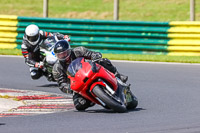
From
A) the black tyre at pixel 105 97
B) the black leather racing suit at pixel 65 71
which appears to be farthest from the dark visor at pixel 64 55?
the black tyre at pixel 105 97

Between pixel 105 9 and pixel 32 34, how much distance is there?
1539 cm

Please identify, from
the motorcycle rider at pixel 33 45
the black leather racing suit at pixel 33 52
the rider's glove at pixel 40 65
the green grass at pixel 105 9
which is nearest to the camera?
the rider's glove at pixel 40 65

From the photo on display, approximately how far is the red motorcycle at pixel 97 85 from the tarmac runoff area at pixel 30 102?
77cm

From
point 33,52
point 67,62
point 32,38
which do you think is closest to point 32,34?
point 32,38

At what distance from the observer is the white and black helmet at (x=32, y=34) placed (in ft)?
42.4

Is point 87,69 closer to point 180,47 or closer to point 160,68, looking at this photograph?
point 160,68

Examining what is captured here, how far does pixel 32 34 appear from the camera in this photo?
42.5 ft

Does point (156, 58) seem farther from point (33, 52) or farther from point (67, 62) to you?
point (67, 62)

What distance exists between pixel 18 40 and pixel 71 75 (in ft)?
32.0

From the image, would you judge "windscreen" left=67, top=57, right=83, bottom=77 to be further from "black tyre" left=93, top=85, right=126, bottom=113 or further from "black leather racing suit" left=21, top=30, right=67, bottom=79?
"black leather racing suit" left=21, top=30, right=67, bottom=79

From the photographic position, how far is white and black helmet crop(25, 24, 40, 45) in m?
12.9

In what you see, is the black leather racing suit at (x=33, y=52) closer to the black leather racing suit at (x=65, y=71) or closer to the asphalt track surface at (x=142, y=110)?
the asphalt track surface at (x=142, y=110)

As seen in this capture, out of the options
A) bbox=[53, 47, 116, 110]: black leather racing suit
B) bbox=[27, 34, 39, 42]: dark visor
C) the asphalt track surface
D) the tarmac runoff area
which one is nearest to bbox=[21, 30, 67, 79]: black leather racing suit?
bbox=[27, 34, 39, 42]: dark visor

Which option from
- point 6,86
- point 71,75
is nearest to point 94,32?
point 6,86
